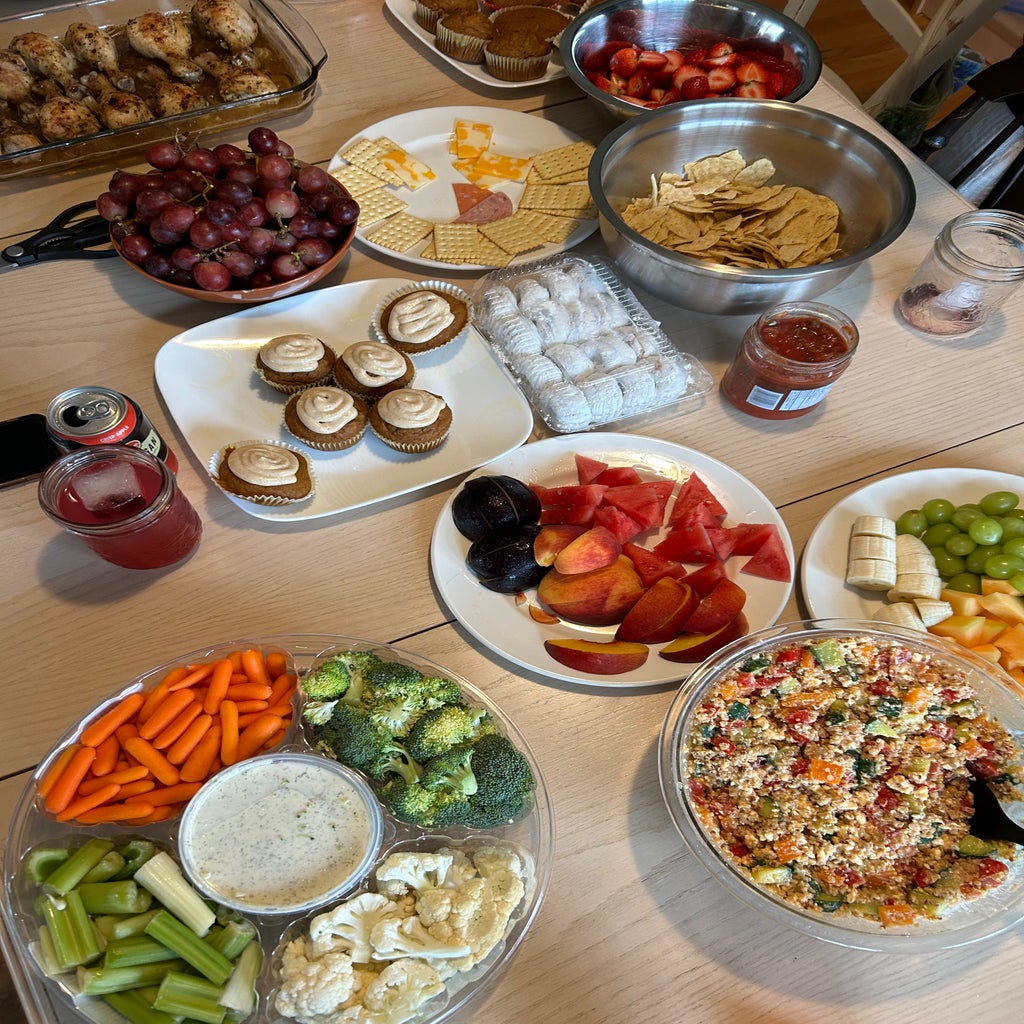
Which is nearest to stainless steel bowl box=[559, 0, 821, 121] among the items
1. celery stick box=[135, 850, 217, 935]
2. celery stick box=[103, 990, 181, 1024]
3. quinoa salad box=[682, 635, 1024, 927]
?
quinoa salad box=[682, 635, 1024, 927]

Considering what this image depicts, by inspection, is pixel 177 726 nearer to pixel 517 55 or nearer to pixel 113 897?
pixel 113 897

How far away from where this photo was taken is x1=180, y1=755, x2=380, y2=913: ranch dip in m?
0.91

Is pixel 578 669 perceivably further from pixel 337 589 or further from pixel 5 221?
pixel 5 221

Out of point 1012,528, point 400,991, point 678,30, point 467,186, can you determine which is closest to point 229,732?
point 400,991

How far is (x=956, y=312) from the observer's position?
5.13 ft

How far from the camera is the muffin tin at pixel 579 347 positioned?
1374 mm

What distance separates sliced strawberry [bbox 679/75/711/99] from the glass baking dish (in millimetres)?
819

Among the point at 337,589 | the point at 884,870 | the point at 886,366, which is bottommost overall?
the point at 337,589

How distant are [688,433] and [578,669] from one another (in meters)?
0.54

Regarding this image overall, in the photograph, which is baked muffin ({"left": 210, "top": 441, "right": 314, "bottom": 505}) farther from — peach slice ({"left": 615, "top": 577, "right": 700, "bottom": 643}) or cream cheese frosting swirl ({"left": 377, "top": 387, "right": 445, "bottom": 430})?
peach slice ({"left": 615, "top": 577, "right": 700, "bottom": 643})

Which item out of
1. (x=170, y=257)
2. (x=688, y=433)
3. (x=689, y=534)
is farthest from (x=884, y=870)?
(x=170, y=257)

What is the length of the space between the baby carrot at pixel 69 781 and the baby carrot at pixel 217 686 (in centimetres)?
15

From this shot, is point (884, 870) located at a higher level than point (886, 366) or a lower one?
lower

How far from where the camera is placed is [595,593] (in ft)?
3.83
